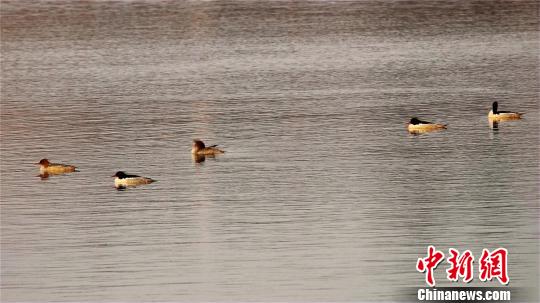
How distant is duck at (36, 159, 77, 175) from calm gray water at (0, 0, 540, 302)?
1.30 ft

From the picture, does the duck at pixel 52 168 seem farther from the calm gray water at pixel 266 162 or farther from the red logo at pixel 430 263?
the red logo at pixel 430 263

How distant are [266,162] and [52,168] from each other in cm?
544

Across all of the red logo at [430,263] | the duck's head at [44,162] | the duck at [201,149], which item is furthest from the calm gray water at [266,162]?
the duck's head at [44,162]

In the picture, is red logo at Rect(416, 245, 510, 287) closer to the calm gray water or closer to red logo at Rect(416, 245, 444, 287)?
red logo at Rect(416, 245, 444, 287)

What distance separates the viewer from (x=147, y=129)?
47.3 metres

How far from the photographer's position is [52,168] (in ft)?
132

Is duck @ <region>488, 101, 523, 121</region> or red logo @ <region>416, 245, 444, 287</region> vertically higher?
duck @ <region>488, 101, 523, 121</region>

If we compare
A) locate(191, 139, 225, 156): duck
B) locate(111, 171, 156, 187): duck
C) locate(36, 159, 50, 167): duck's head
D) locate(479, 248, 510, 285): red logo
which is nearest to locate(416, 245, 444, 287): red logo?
locate(479, 248, 510, 285): red logo

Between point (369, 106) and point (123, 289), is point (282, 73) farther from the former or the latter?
point (123, 289)

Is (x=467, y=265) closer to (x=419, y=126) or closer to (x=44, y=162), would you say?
(x=44, y=162)

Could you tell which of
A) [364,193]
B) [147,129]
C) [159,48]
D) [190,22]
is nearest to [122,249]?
[364,193]

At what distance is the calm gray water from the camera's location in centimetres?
3017

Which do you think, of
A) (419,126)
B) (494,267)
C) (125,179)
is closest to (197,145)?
(125,179)

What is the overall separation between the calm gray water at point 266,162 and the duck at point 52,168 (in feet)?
1.30
